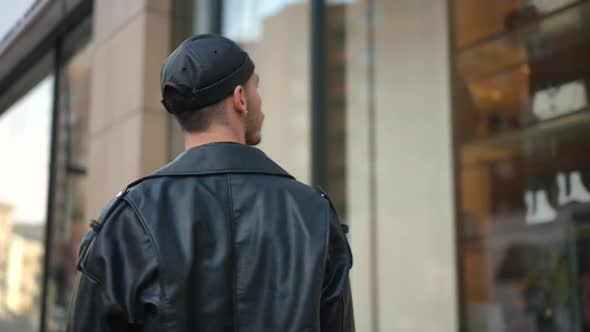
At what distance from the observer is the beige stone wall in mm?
6691

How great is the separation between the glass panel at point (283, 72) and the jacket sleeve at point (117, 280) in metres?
4.11

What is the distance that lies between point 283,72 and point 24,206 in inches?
261

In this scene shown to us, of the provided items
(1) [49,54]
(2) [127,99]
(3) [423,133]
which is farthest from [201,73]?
(1) [49,54]

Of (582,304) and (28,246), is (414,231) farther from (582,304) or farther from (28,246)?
(28,246)

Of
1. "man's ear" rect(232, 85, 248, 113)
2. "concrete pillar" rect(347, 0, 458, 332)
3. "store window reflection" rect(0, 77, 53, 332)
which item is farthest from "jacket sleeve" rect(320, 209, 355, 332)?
"store window reflection" rect(0, 77, 53, 332)

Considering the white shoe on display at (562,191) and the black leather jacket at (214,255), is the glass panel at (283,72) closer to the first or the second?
the white shoe on display at (562,191)

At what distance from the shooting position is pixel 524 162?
4.50 meters

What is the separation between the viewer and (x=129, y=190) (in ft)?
5.31

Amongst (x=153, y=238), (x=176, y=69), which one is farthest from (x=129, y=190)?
(x=176, y=69)

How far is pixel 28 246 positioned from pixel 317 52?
6988 mm

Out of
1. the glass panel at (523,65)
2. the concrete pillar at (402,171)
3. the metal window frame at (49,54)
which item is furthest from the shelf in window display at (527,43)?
the metal window frame at (49,54)

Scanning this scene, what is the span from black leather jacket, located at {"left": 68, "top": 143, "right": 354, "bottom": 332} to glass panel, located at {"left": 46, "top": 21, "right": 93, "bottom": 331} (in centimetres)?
809

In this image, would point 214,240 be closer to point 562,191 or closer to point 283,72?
point 562,191

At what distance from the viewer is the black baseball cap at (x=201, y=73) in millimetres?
1655
